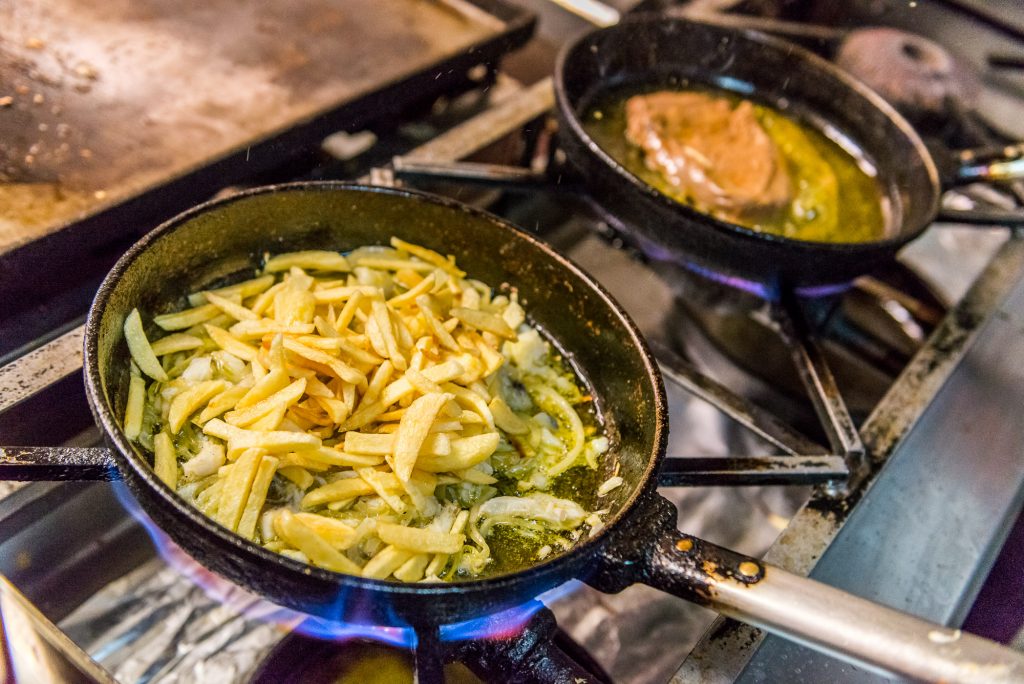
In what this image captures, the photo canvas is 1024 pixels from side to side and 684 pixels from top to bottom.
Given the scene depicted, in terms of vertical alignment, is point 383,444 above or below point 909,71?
below

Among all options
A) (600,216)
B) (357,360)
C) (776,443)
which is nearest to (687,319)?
(600,216)

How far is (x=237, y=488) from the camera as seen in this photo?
1.15 m

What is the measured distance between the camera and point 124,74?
204 centimetres

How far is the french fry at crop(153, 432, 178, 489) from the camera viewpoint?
3.87ft

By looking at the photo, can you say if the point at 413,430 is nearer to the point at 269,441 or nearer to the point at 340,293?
the point at 269,441

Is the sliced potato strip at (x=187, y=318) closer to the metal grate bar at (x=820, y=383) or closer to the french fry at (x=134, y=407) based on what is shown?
the french fry at (x=134, y=407)

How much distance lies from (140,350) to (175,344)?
7 centimetres

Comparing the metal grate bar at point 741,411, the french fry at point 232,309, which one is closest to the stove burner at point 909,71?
the metal grate bar at point 741,411

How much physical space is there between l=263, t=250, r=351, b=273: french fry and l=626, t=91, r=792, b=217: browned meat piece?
3.29 ft

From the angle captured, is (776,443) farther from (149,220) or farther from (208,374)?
(149,220)

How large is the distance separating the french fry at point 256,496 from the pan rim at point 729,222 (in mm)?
1045

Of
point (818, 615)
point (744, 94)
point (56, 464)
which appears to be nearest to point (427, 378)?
point (56, 464)

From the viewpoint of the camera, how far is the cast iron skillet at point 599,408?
1001mm

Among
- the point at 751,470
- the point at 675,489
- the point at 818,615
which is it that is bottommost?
the point at 675,489
